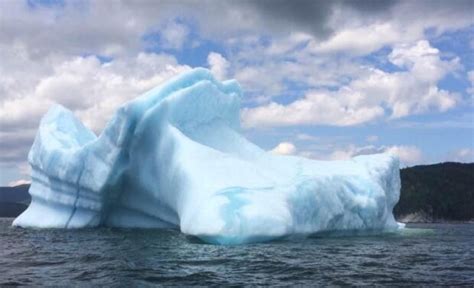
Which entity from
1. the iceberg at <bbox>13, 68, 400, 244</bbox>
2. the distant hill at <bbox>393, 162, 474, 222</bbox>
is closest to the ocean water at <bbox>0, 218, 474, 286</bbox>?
the iceberg at <bbox>13, 68, 400, 244</bbox>

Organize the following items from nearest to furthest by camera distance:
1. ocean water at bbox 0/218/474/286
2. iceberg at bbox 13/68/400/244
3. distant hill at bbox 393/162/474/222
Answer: ocean water at bbox 0/218/474/286, iceberg at bbox 13/68/400/244, distant hill at bbox 393/162/474/222

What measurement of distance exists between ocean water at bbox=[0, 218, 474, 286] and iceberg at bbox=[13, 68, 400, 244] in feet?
3.77

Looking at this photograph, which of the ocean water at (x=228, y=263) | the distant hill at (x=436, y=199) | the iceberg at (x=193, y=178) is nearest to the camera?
the ocean water at (x=228, y=263)

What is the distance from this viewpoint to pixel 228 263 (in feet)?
46.0

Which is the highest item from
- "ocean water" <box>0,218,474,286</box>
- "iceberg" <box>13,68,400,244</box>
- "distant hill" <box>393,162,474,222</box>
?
"distant hill" <box>393,162,474,222</box>

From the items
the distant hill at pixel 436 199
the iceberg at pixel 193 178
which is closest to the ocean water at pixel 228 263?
the iceberg at pixel 193 178

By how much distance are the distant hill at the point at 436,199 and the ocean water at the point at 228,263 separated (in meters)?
86.1

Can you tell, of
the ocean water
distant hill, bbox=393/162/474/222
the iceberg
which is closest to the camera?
the ocean water

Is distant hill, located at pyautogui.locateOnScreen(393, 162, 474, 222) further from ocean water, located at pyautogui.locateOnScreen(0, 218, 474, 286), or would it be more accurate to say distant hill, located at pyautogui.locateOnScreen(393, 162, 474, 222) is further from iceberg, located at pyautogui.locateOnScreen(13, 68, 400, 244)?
ocean water, located at pyautogui.locateOnScreen(0, 218, 474, 286)

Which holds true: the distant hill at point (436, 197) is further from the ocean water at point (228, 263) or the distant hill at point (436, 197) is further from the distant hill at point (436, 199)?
the ocean water at point (228, 263)

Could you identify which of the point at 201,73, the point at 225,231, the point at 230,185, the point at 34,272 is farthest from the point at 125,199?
the point at 34,272

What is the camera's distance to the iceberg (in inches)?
756

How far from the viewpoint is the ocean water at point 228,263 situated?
39.4 ft

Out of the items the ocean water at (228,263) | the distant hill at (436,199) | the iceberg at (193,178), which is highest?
the distant hill at (436,199)
